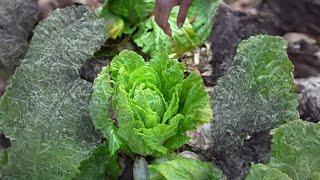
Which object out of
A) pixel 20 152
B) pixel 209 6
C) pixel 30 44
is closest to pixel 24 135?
pixel 20 152

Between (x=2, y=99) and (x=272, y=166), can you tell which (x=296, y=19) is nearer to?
(x=272, y=166)

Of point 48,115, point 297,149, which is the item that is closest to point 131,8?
point 48,115

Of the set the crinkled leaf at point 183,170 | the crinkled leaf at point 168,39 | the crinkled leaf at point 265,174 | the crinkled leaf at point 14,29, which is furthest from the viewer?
the crinkled leaf at point 168,39

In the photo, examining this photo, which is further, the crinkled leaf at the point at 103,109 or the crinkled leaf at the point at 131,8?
the crinkled leaf at the point at 131,8

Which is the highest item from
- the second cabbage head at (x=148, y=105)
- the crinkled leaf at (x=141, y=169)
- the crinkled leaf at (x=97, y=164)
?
the second cabbage head at (x=148, y=105)

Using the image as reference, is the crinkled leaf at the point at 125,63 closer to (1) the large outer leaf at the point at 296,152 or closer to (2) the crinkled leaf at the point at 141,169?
(2) the crinkled leaf at the point at 141,169

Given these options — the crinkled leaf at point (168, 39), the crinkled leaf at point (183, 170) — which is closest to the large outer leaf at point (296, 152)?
the crinkled leaf at point (183, 170)

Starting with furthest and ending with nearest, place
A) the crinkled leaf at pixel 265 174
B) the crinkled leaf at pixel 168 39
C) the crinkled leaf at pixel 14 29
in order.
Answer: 1. the crinkled leaf at pixel 168 39
2. the crinkled leaf at pixel 14 29
3. the crinkled leaf at pixel 265 174
